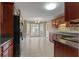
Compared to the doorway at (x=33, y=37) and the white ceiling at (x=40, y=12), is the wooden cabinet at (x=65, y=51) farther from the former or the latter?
the white ceiling at (x=40, y=12)

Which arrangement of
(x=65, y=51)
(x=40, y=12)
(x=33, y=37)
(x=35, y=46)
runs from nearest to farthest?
(x=65, y=51) < (x=40, y=12) < (x=33, y=37) < (x=35, y=46)

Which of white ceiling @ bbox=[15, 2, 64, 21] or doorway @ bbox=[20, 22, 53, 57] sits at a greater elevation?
white ceiling @ bbox=[15, 2, 64, 21]

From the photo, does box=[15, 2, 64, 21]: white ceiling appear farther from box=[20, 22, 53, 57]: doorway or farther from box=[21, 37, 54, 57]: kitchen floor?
box=[21, 37, 54, 57]: kitchen floor

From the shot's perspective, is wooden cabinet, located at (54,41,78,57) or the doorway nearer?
wooden cabinet, located at (54,41,78,57)

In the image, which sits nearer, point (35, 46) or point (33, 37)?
point (33, 37)

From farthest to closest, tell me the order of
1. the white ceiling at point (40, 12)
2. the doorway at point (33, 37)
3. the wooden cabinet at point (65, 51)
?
1. the doorway at point (33, 37)
2. the white ceiling at point (40, 12)
3. the wooden cabinet at point (65, 51)

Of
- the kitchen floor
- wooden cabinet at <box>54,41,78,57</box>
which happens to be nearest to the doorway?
the kitchen floor

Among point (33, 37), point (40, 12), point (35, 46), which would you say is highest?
point (40, 12)

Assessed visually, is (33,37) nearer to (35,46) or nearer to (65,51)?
(35,46)

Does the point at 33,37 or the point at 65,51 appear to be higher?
the point at 33,37

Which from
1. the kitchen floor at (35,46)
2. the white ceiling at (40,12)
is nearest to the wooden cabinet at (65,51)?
the kitchen floor at (35,46)

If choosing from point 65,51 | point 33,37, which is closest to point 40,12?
point 33,37

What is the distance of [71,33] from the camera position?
252 cm

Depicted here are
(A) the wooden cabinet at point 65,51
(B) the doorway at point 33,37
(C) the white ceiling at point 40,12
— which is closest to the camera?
(A) the wooden cabinet at point 65,51
